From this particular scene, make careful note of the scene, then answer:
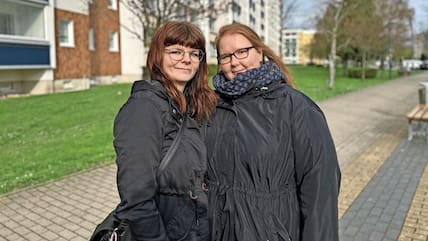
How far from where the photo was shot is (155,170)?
1.85m

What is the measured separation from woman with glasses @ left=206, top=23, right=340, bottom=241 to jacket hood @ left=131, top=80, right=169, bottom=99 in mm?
337

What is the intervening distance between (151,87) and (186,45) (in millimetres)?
314

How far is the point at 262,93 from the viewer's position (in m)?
2.04

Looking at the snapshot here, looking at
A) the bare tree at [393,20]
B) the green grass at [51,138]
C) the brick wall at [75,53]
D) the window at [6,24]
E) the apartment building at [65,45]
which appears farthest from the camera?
the bare tree at [393,20]

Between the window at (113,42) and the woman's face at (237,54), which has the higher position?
the window at (113,42)

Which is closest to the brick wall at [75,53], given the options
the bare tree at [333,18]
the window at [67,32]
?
the window at [67,32]

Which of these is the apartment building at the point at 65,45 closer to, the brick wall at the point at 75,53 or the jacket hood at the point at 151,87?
the brick wall at the point at 75,53

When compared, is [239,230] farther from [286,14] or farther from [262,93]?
[286,14]

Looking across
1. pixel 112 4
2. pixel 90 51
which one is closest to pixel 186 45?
pixel 90 51

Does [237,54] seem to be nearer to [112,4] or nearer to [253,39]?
[253,39]

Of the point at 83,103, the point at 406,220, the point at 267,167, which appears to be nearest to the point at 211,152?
the point at 267,167

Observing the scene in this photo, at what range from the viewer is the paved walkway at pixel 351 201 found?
175 inches

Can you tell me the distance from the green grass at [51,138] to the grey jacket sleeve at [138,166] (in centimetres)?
167

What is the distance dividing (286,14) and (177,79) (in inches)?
1561
